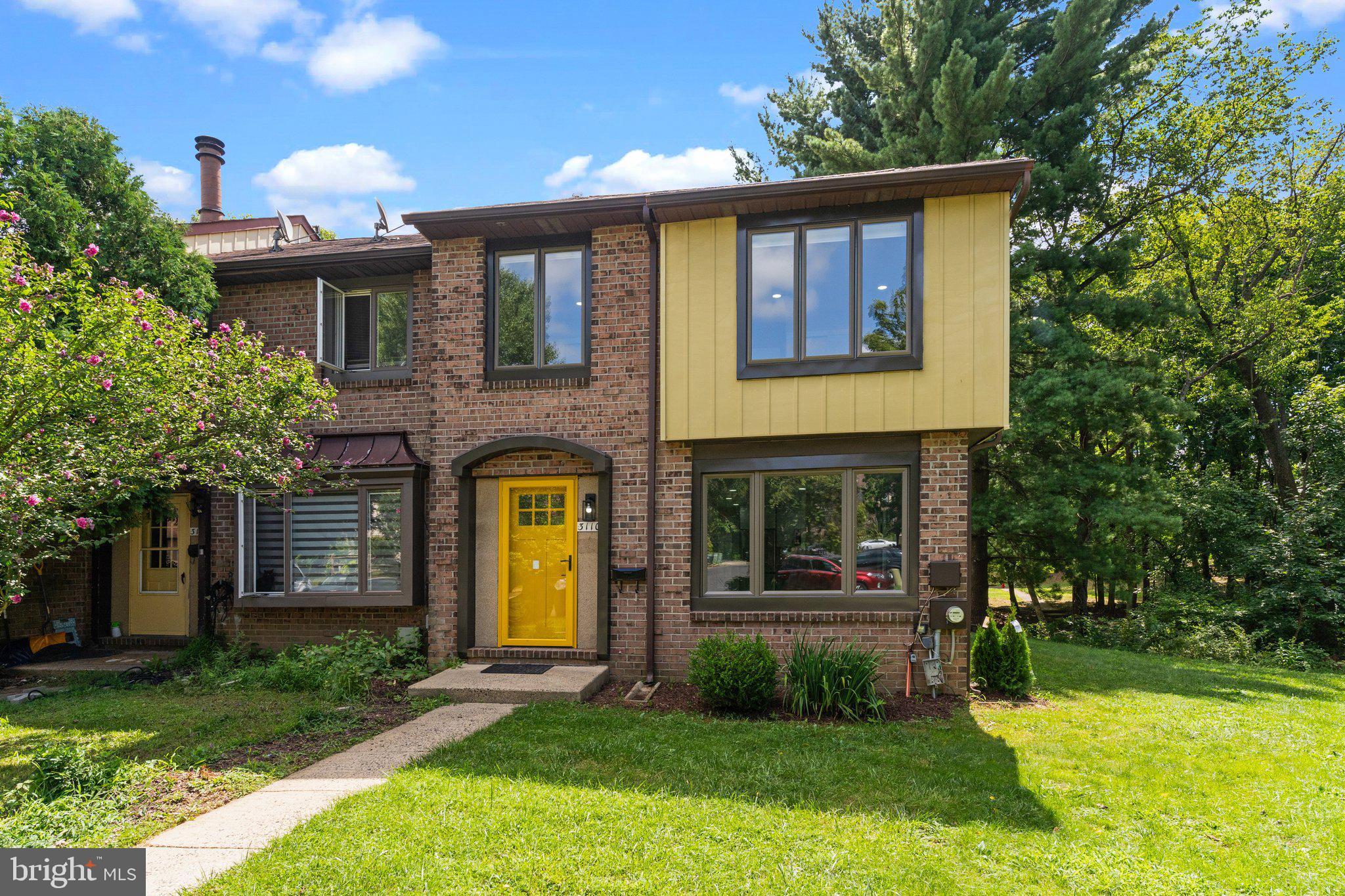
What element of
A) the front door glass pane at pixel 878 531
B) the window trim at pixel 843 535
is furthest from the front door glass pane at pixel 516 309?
the front door glass pane at pixel 878 531

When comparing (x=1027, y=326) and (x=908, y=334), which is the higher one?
(x=1027, y=326)

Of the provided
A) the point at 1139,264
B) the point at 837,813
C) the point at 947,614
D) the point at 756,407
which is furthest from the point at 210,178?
the point at 1139,264

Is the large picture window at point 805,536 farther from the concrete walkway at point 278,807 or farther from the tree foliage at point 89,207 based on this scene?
the tree foliage at point 89,207

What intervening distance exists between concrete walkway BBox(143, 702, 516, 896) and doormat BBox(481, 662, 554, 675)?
128cm

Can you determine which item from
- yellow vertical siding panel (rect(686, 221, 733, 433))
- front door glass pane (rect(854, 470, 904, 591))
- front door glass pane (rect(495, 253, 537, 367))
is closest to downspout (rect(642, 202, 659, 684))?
yellow vertical siding panel (rect(686, 221, 733, 433))

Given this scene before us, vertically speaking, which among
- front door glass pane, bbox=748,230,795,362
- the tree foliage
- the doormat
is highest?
the tree foliage

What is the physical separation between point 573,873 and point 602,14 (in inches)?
376

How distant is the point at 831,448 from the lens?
24.7 feet

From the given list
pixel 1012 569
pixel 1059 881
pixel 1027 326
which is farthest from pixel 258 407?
pixel 1012 569

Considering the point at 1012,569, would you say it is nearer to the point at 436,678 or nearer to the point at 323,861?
the point at 436,678

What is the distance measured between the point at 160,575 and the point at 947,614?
1068 cm

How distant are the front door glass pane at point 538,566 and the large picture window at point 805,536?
1.73 m

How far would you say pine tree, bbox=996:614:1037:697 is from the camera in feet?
24.3

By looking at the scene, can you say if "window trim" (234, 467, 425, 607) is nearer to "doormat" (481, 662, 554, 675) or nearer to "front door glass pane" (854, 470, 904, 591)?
"doormat" (481, 662, 554, 675)
